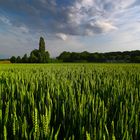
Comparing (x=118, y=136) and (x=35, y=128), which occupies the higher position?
(x=35, y=128)

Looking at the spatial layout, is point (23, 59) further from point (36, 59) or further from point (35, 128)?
point (35, 128)

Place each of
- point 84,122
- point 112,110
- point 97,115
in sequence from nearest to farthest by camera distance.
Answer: point 84,122 < point 97,115 < point 112,110

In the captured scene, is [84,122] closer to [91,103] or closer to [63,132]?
[63,132]

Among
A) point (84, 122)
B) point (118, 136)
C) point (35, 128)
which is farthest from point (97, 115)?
point (35, 128)

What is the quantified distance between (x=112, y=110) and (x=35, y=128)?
1.27 metres

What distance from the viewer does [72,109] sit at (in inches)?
88.8

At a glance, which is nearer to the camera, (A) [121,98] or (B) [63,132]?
(B) [63,132]

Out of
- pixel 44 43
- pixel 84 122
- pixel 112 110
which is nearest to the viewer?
pixel 84 122

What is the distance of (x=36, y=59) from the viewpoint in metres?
49.6

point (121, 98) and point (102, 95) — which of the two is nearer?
point (121, 98)

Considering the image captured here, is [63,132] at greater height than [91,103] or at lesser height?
lesser

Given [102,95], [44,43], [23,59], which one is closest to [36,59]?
[23,59]

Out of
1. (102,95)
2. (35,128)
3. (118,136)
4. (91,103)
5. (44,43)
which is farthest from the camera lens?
(44,43)

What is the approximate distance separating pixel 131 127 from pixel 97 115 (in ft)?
0.92
